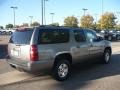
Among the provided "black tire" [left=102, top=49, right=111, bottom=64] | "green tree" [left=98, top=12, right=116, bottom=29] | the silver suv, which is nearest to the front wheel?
"black tire" [left=102, top=49, right=111, bottom=64]

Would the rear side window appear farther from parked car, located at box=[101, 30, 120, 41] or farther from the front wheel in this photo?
parked car, located at box=[101, 30, 120, 41]

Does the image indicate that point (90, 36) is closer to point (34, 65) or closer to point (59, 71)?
point (59, 71)

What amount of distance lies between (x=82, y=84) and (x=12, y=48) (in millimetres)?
2572

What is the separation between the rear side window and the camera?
23.8ft

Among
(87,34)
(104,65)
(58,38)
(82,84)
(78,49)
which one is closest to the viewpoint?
(82,84)

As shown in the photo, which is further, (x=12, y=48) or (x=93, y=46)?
(x=93, y=46)

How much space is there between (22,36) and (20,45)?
32cm

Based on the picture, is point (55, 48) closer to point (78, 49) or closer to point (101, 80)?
point (78, 49)

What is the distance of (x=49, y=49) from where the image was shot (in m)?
7.32

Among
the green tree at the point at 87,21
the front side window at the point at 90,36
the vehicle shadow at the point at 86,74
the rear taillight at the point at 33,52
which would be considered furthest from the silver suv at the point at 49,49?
the green tree at the point at 87,21

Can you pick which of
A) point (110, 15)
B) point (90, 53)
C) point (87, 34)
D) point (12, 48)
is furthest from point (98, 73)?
point (110, 15)

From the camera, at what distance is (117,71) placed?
30.5 feet

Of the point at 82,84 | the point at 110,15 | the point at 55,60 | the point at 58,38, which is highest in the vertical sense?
the point at 110,15

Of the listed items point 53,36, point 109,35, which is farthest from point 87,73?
point 109,35
